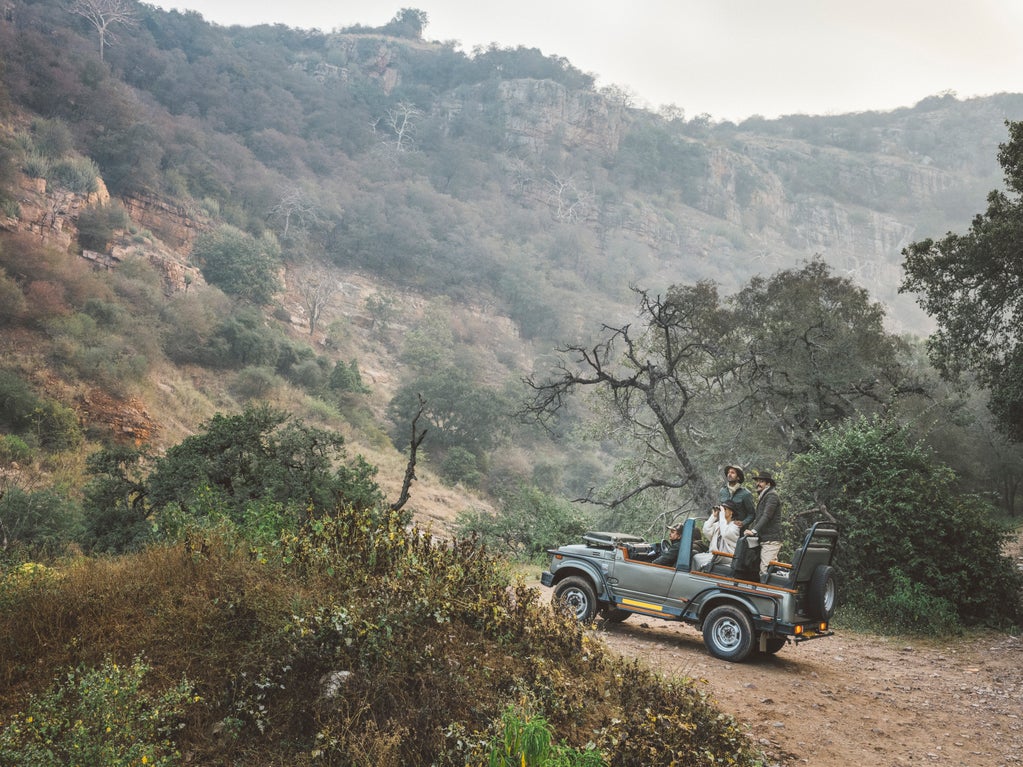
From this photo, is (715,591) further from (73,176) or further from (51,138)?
(51,138)

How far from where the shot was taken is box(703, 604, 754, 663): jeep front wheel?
7203 millimetres

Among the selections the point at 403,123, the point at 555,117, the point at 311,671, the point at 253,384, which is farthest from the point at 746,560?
the point at 555,117

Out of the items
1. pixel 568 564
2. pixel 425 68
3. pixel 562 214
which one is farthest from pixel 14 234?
pixel 425 68

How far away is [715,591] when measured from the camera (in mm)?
7492

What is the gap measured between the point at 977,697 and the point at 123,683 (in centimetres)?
770

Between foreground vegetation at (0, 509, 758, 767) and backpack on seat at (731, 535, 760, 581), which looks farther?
backpack on seat at (731, 535, 760, 581)

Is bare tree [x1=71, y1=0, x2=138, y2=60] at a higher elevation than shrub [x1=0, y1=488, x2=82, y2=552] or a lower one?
higher

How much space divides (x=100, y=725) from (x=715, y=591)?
19.3ft

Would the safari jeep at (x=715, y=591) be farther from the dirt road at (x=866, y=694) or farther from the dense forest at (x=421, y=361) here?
the dense forest at (x=421, y=361)

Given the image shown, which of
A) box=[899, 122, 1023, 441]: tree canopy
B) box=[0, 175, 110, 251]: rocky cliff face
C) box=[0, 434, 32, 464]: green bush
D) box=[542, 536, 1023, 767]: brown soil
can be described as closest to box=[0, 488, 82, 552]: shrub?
box=[0, 434, 32, 464]: green bush

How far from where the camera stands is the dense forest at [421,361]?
4379 mm

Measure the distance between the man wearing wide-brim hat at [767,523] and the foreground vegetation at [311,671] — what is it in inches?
117

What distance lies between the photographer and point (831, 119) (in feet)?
396

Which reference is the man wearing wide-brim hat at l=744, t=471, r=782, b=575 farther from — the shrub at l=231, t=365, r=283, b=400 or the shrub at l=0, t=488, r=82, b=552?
the shrub at l=231, t=365, r=283, b=400
